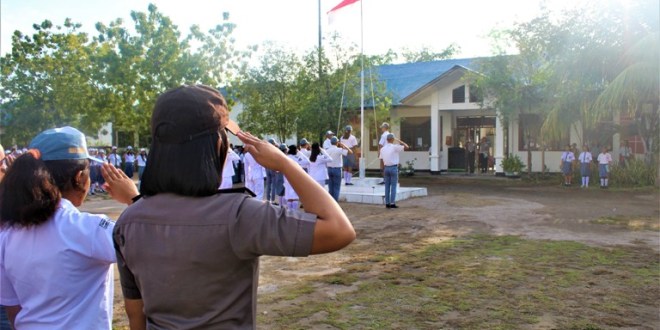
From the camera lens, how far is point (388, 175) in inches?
535

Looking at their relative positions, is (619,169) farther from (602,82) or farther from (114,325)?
(114,325)

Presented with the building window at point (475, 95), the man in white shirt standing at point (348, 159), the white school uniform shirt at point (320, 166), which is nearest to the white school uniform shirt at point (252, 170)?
the white school uniform shirt at point (320, 166)

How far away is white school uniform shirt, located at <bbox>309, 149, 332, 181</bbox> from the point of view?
41.0 ft

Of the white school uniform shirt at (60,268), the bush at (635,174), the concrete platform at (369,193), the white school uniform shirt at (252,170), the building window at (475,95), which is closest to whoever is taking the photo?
the white school uniform shirt at (60,268)

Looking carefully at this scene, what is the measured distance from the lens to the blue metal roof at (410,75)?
2748 cm

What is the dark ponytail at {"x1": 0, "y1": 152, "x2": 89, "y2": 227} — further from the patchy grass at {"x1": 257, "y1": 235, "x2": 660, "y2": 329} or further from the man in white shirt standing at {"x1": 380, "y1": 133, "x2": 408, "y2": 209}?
the man in white shirt standing at {"x1": 380, "y1": 133, "x2": 408, "y2": 209}

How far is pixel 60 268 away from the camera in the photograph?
2.07 m

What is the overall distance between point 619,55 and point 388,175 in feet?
28.5

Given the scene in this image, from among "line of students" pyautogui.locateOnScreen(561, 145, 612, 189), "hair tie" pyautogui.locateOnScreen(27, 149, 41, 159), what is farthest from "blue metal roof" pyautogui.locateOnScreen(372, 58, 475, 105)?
"hair tie" pyautogui.locateOnScreen(27, 149, 41, 159)

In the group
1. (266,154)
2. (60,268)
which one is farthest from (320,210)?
(60,268)

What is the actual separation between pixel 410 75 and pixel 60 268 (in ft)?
94.0

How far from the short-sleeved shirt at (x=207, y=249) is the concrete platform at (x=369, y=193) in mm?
13169

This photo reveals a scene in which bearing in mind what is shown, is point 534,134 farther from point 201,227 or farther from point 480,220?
point 201,227

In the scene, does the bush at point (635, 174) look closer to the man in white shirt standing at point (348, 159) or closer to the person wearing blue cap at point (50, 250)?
the man in white shirt standing at point (348, 159)
